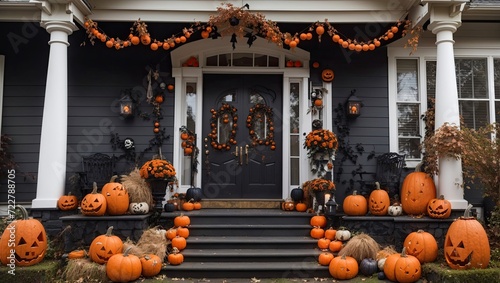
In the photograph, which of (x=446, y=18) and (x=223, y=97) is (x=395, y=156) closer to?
(x=446, y=18)

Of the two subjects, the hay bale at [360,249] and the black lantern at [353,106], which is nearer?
the hay bale at [360,249]

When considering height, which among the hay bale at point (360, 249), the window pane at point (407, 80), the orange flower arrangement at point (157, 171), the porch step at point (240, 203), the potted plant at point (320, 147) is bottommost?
the hay bale at point (360, 249)

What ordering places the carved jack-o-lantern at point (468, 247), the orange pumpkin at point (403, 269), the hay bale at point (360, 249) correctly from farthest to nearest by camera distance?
the hay bale at point (360, 249) → the orange pumpkin at point (403, 269) → the carved jack-o-lantern at point (468, 247)

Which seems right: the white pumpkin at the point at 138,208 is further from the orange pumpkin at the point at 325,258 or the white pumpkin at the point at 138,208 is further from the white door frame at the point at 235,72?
the orange pumpkin at the point at 325,258

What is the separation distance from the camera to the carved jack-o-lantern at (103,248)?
5.03m

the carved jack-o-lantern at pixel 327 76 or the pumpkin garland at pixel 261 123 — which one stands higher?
the carved jack-o-lantern at pixel 327 76

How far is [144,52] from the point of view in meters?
7.25

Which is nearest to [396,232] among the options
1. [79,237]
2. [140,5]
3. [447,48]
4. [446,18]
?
[447,48]

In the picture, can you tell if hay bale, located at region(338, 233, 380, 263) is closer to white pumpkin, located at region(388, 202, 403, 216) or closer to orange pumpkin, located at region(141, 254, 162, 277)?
white pumpkin, located at region(388, 202, 403, 216)

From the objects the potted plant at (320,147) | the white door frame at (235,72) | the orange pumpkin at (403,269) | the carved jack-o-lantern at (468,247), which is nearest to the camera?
the carved jack-o-lantern at (468,247)

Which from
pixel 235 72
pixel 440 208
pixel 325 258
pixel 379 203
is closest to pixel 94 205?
pixel 325 258

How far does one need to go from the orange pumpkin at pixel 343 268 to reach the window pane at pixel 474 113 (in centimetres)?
378

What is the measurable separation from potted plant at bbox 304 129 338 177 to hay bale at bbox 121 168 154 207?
2.58 meters

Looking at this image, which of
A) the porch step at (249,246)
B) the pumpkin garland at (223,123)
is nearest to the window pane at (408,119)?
the porch step at (249,246)
